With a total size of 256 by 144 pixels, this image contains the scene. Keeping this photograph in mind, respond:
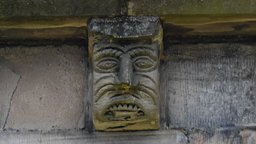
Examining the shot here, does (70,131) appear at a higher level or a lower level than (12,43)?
lower

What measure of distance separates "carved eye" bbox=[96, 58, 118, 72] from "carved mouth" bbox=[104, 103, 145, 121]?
4.1 inches

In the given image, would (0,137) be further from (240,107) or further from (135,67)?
(240,107)

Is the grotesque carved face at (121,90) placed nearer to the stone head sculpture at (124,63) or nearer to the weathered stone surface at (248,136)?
the stone head sculpture at (124,63)

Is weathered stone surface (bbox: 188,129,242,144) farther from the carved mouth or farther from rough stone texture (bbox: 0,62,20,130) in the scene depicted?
rough stone texture (bbox: 0,62,20,130)

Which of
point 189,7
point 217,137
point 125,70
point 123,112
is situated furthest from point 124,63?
point 217,137

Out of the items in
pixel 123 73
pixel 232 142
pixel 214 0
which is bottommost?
pixel 232 142

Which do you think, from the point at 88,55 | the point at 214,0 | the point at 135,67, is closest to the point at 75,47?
the point at 88,55

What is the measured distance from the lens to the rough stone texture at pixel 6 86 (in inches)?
115

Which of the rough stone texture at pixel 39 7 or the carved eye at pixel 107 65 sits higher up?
the rough stone texture at pixel 39 7

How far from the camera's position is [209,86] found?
291 cm

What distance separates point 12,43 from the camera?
116 inches

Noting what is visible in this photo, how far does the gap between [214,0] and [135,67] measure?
29 cm

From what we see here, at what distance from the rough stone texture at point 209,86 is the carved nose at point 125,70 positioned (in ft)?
0.64

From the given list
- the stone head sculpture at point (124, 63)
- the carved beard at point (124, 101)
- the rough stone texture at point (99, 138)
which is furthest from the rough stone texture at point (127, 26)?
the rough stone texture at point (99, 138)
